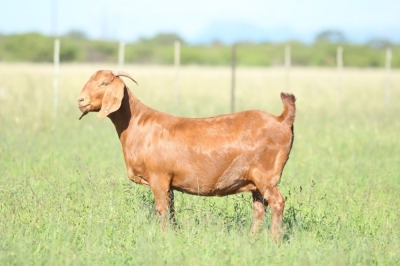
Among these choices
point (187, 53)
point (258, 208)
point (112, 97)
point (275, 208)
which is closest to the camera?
point (275, 208)

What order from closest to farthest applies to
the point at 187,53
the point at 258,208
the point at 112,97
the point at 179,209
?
the point at 112,97, the point at 258,208, the point at 179,209, the point at 187,53

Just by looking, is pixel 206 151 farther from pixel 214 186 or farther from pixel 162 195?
pixel 162 195

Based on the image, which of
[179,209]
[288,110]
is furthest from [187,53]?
[288,110]

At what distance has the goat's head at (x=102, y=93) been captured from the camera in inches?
302

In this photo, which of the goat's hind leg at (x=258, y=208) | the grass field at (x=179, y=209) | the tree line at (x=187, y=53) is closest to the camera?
the grass field at (x=179, y=209)

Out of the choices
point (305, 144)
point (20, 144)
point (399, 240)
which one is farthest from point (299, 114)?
point (399, 240)

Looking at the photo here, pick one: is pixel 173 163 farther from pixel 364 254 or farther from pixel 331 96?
pixel 331 96

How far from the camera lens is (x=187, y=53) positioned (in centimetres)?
7762

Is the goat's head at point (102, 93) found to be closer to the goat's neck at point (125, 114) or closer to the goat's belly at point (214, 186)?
the goat's neck at point (125, 114)

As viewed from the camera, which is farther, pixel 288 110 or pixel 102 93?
pixel 102 93

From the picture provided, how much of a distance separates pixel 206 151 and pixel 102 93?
1289 mm

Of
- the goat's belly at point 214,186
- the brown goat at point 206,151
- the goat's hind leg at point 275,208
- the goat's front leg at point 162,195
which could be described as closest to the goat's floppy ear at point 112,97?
the brown goat at point 206,151

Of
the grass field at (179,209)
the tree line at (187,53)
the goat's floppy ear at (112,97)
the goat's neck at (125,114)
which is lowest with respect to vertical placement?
the grass field at (179,209)

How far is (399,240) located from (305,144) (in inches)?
279
